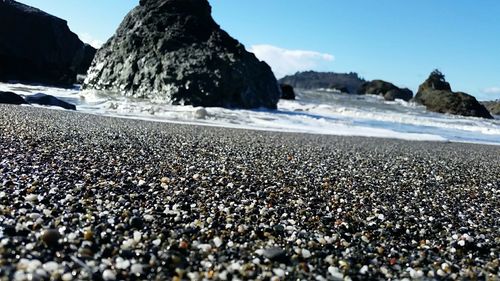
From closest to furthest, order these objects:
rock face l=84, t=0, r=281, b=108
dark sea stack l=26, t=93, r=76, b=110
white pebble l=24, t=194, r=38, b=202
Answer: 1. white pebble l=24, t=194, r=38, b=202
2. dark sea stack l=26, t=93, r=76, b=110
3. rock face l=84, t=0, r=281, b=108

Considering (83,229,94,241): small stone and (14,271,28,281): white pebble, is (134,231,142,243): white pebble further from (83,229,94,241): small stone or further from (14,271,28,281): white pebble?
(14,271,28,281): white pebble

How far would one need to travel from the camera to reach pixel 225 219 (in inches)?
98.5

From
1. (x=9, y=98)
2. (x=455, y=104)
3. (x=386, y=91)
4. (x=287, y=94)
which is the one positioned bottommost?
(x=9, y=98)

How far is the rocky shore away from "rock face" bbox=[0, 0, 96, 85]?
16153mm

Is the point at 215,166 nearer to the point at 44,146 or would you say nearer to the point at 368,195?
the point at 368,195

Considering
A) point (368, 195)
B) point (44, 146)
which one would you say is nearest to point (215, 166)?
point (368, 195)

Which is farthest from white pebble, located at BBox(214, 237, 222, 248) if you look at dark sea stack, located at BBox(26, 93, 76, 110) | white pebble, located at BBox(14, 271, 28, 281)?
dark sea stack, located at BBox(26, 93, 76, 110)

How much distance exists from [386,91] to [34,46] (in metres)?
36.1

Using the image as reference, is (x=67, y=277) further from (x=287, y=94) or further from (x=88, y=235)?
(x=287, y=94)

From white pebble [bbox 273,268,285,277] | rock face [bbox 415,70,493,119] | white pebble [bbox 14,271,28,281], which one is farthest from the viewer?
rock face [bbox 415,70,493,119]

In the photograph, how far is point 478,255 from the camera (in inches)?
91.8

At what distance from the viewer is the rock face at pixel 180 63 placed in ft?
49.0

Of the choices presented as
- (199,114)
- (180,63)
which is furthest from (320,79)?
(199,114)

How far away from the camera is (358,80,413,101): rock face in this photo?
4316 centimetres
